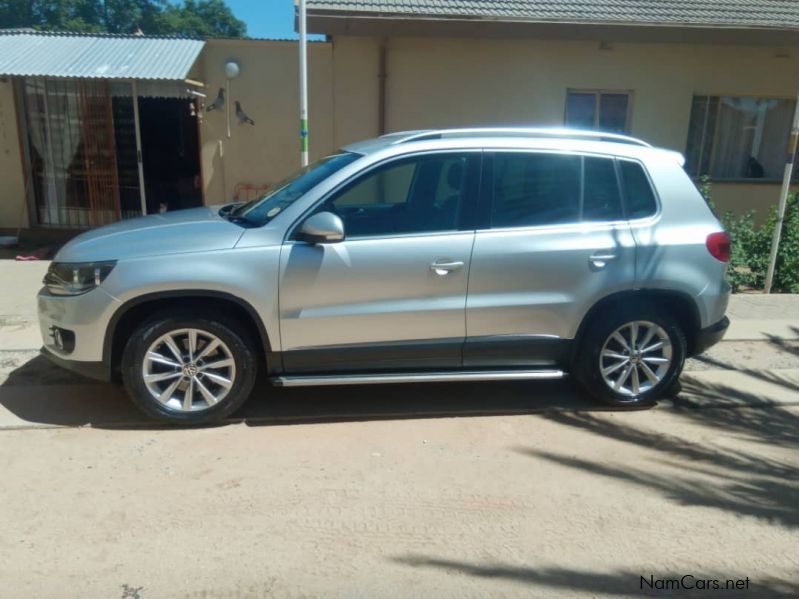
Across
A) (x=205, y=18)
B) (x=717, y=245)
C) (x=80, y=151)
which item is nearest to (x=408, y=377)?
(x=717, y=245)

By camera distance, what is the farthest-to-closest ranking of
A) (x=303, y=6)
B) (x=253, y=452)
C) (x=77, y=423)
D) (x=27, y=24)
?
(x=27, y=24) → (x=303, y=6) → (x=77, y=423) → (x=253, y=452)

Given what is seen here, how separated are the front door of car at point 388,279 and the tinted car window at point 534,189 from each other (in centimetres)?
19

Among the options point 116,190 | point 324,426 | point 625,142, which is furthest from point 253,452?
point 116,190

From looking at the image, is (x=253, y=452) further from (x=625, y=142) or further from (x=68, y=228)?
(x=68, y=228)

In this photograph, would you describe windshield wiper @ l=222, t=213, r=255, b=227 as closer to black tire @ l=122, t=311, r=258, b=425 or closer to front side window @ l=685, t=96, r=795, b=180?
black tire @ l=122, t=311, r=258, b=425

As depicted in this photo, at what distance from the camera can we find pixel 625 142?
4.93m

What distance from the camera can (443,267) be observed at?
439cm

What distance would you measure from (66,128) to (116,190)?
1.18 meters

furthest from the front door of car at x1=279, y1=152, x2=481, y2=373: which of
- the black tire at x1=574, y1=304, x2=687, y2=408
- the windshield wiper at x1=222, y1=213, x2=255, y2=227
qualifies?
the black tire at x1=574, y1=304, x2=687, y2=408

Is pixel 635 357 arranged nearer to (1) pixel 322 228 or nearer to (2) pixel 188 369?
(1) pixel 322 228

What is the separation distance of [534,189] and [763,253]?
5.70 m

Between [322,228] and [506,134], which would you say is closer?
[322,228]

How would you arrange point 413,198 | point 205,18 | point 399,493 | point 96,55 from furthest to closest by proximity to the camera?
point 205,18 → point 96,55 → point 413,198 → point 399,493

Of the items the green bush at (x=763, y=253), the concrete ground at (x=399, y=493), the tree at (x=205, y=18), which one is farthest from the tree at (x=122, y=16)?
the concrete ground at (x=399, y=493)
